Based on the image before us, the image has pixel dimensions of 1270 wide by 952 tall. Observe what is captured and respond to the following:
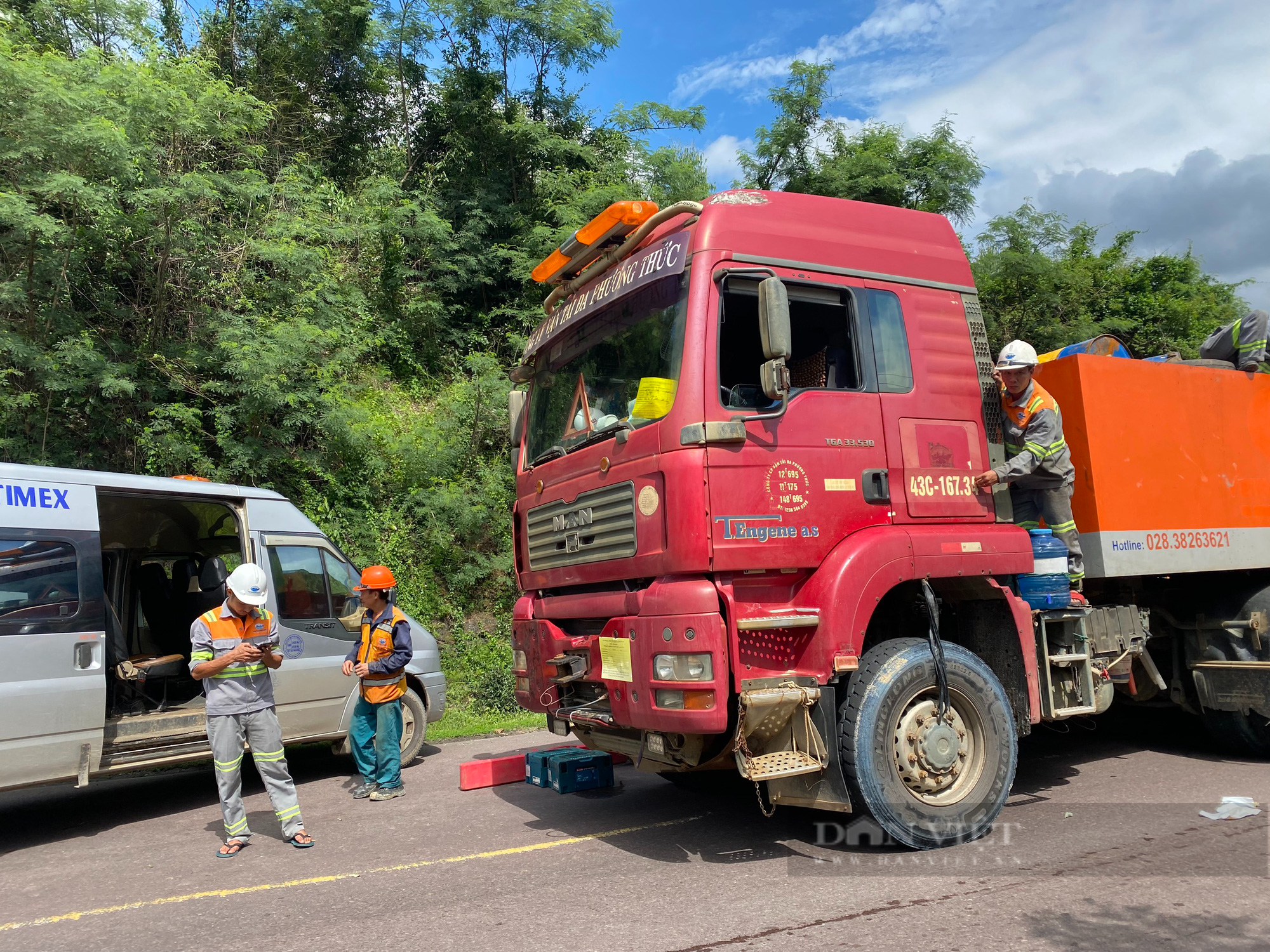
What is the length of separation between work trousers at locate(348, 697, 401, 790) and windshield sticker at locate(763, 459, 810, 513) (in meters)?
3.60

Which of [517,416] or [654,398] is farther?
[517,416]

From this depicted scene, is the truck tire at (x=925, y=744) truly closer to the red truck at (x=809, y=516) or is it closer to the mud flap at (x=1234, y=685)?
the red truck at (x=809, y=516)

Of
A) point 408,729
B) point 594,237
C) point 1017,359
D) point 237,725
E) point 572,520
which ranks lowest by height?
point 408,729

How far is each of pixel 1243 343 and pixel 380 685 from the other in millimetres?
7201

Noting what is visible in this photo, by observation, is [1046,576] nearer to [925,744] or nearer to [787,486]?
[925,744]

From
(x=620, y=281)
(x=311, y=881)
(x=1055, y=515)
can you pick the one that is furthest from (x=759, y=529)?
(x=311, y=881)

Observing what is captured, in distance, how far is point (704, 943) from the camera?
12.0 feet

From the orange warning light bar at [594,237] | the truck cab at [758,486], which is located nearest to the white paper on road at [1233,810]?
the truck cab at [758,486]

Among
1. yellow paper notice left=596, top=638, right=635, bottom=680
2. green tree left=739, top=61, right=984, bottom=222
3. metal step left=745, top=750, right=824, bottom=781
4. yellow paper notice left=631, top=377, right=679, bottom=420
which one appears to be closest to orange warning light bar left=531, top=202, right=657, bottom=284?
yellow paper notice left=631, top=377, right=679, bottom=420

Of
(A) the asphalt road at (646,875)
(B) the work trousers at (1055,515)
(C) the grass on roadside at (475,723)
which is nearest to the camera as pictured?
(A) the asphalt road at (646,875)

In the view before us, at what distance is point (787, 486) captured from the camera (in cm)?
470

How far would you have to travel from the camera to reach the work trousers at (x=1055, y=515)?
227 inches

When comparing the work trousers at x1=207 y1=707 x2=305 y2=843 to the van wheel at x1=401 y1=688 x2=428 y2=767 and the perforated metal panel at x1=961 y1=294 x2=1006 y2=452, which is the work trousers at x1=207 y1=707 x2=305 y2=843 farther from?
the perforated metal panel at x1=961 y1=294 x2=1006 y2=452

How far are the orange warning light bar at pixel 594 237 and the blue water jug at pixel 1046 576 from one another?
123 inches
